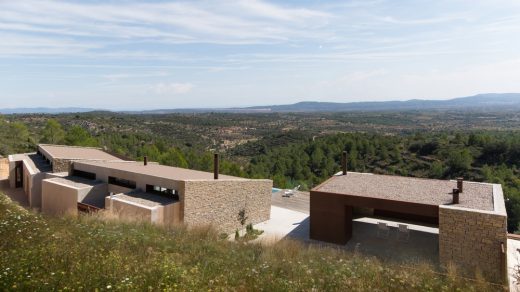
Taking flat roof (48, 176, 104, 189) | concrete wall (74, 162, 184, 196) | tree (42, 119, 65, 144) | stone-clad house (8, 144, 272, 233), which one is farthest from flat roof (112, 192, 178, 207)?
tree (42, 119, 65, 144)

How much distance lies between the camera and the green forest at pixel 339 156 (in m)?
42.9

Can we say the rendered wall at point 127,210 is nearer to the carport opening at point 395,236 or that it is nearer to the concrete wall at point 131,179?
the concrete wall at point 131,179

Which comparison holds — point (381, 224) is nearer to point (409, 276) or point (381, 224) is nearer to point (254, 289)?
point (409, 276)

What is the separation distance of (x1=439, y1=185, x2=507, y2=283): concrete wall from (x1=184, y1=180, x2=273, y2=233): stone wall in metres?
10.4

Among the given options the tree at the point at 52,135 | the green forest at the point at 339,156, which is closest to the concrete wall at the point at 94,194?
the green forest at the point at 339,156

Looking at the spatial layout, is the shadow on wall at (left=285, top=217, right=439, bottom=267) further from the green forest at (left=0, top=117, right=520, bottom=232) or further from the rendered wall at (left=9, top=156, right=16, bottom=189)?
the rendered wall at (left=9, top=156, right=16, bottom=189)

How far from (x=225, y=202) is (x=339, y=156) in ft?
119

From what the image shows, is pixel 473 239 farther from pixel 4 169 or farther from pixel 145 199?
pixel 4 169

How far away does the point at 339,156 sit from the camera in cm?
5484

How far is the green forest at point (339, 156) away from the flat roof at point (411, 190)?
61.3 feet

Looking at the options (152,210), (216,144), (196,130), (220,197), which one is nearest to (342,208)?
(220,197)

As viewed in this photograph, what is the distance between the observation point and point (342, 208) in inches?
720

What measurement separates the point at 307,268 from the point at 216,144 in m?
82.5

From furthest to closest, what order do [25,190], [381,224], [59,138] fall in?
[59,138]
[25,190]
[381,224]
